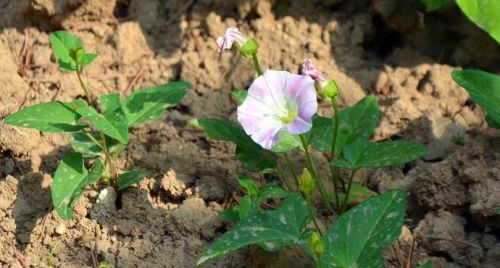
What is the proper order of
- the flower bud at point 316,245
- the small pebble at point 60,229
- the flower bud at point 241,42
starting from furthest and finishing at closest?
the small pebble at point 60,229
the flower bud at point 241,42
the flower bud at point 316,245

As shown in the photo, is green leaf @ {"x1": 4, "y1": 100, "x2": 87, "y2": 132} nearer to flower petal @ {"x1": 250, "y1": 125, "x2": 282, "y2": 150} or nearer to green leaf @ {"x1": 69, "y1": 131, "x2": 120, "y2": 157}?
green leaf @ {"x1": 69, "y1": 131, "x2": 120, "y2": 157}

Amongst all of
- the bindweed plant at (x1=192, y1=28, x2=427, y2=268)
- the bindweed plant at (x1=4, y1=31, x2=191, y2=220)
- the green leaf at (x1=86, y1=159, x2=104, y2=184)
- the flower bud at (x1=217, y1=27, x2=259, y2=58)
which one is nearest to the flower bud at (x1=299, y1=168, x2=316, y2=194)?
the bindweed plant at (x1=192, y1=28, x2=427, y2=268)

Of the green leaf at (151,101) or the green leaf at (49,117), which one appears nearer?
the green leaf at (49,117)

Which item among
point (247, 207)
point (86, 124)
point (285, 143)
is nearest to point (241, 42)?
point (285, 143)

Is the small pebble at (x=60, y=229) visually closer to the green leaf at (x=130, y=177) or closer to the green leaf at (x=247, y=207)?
the green leaf at (x=130, y=177)

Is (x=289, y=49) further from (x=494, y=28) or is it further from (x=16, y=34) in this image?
(x=16, y=34)

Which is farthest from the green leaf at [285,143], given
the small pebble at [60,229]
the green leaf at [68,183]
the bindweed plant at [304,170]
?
the small pebble at [60,229]
